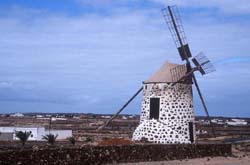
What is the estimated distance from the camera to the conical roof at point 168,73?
39.8m

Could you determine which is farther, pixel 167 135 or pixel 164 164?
pixel 167 135

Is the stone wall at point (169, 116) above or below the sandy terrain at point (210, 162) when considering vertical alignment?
above

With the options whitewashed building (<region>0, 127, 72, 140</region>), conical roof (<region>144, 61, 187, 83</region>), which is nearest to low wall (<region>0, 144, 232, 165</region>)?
conical roof (<region>144, 61, 187, 83</region>)

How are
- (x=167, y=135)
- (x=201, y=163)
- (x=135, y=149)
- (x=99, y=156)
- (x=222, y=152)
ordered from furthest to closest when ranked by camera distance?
(x=167, y=135), (x=222, y=152), (x=201, y=163), (x=135, y=149), (x=99, y=156)

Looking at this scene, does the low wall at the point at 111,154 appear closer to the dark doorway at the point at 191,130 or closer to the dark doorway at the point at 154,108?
the dark doorway at the point at 191,130

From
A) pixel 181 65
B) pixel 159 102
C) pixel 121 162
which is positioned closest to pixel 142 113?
pixel 159 102

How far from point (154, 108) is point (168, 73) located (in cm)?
288

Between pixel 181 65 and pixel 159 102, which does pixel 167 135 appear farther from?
pixel 181 65

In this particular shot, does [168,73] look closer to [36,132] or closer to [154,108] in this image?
[154,108]

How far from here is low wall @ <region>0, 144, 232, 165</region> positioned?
22.5 m

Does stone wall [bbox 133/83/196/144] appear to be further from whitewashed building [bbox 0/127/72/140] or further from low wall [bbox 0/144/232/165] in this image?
whitewashed building [bbox 0/127/72/140]

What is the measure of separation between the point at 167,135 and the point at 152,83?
402 cm

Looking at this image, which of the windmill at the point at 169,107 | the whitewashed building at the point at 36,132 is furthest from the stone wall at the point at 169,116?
the whitewashed building at the point at 36,132

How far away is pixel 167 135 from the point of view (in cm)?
3912
